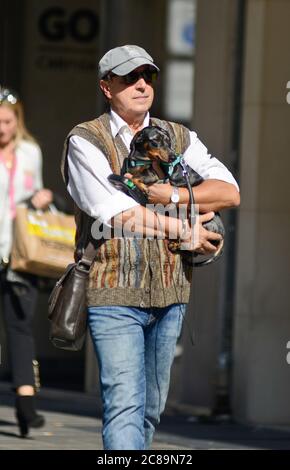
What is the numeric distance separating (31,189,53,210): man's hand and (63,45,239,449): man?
9.56 feet

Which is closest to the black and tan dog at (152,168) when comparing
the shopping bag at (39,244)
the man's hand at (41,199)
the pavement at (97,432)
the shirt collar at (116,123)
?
the shirt collar at (116,123)

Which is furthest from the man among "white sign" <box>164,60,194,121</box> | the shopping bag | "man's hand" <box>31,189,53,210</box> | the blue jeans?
"white sign" <box>164,60,194,121</box>

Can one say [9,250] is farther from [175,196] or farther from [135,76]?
[175,196]

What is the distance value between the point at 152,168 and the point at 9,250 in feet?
10.5

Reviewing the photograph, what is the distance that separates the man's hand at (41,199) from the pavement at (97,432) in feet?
4.24

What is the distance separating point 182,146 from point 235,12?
157 inches

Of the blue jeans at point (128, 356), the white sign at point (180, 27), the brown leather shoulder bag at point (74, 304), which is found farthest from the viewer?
the white sign at point (180, 27)

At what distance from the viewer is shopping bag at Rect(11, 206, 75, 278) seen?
8766mm

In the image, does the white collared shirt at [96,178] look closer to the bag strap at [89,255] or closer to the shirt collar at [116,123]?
the shirt collar at [116,123]

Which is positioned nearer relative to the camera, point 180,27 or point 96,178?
point 96,178

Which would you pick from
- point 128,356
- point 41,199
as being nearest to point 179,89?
point 41,199

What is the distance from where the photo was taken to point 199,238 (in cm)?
585

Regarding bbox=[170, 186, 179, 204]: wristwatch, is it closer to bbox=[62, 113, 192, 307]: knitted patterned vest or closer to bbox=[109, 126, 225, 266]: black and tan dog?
bbox=[109, 126, 225, 266]: black and tan dog

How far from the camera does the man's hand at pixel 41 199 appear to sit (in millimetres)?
8930
